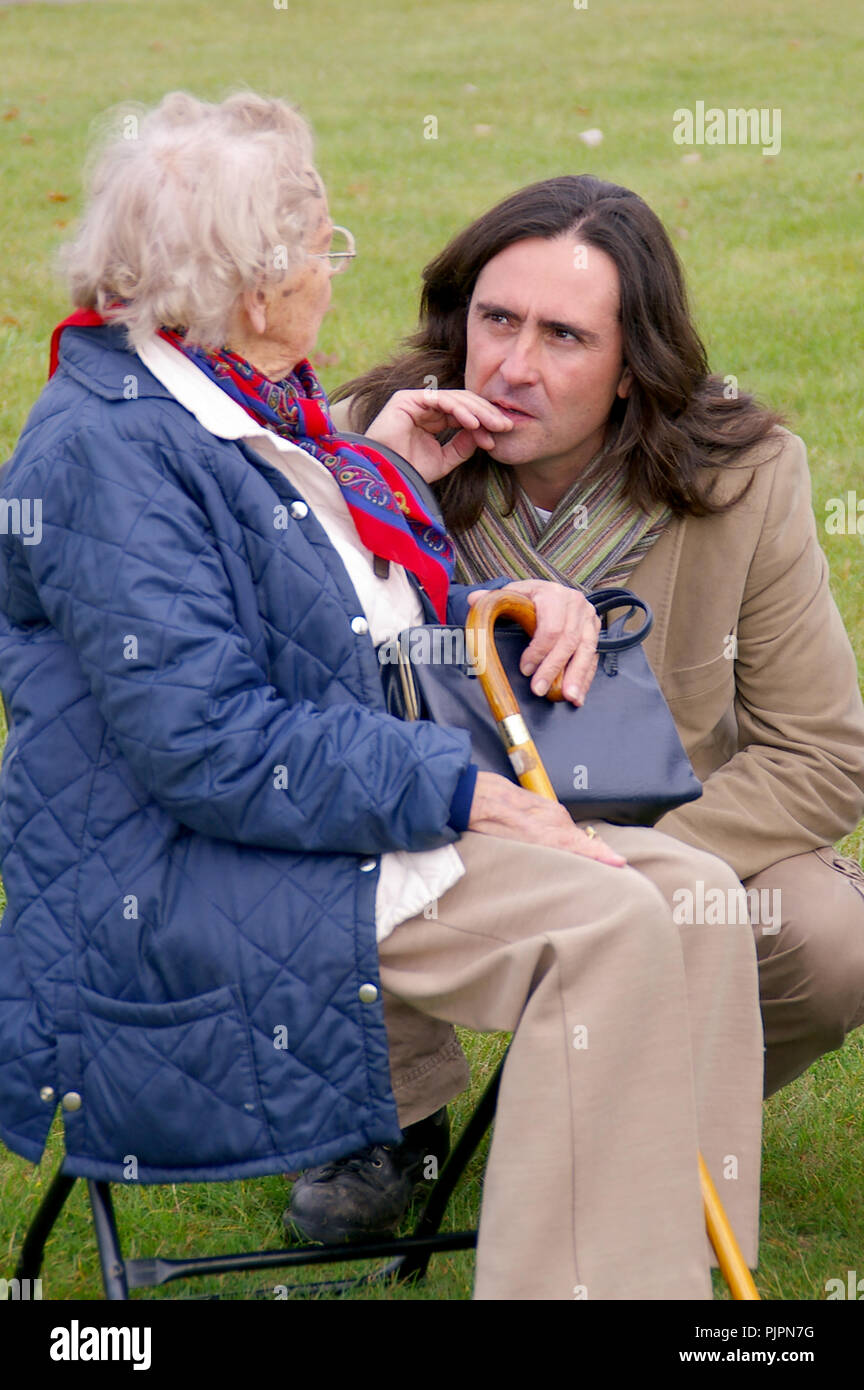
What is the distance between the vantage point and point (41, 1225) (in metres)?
2.64

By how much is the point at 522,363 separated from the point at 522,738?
3.02ft

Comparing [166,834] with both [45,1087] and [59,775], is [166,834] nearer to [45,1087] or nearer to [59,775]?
[59,775]

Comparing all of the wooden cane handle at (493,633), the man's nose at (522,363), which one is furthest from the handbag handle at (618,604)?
the man's nose at (522,363)

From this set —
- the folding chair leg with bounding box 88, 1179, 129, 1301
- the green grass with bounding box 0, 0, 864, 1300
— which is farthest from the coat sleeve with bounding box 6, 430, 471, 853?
the green grass with bounding box 0, 0, 864, 1300

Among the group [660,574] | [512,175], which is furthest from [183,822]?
[512,175]

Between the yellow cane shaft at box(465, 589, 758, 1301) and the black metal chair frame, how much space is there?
0.37 m

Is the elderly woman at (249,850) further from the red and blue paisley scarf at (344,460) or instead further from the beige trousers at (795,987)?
the beige trousers at (795,987)

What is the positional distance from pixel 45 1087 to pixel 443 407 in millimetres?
1452

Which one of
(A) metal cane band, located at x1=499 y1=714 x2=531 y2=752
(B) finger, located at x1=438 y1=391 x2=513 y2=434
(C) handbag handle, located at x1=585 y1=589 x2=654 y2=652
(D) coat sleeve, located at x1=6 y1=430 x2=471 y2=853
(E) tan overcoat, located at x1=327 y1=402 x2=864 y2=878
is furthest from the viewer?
(E) tan overcoat, located at x1=327 y1=402 x2=864 y2=878

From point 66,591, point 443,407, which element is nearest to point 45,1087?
point 66,591

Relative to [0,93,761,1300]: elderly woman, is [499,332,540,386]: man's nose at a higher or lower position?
higher

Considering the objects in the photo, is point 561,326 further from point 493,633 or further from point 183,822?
point 183,822

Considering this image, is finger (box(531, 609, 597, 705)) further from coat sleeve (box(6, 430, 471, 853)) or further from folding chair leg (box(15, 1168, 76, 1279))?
folding chair leg (box(15, 1168, 76, 1279))

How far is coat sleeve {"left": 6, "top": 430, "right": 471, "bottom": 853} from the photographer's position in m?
2.15
